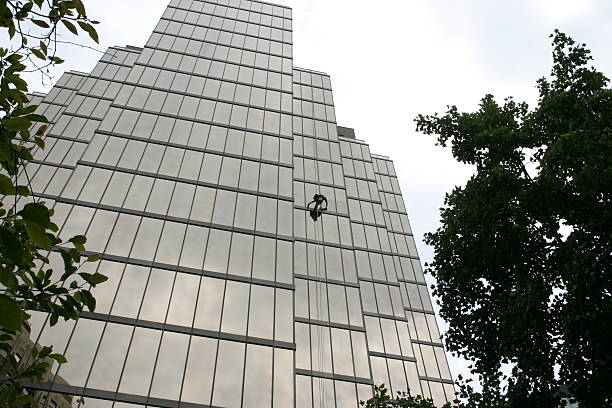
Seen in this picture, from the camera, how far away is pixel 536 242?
44.2 feet

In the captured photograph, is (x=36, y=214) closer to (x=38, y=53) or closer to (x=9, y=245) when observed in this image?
(x=9, y=245)

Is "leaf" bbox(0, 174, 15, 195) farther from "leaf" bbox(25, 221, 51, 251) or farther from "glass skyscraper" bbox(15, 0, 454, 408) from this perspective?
"glass skyscraper" bbox(15, 0, 454, 408)

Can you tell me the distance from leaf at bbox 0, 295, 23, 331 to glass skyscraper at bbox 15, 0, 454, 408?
16450mm

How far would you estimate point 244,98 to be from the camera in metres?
34.4

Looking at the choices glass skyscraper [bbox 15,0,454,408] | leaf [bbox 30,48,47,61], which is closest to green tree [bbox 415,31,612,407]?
glass skyscraper [bbox 15,0,454,408]

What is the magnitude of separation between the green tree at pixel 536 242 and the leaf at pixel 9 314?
11306 millimetres

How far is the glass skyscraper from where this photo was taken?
1809 centimetres

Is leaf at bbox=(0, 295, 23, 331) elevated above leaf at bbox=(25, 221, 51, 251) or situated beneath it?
situated beneath

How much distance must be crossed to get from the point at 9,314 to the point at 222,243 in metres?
21.9

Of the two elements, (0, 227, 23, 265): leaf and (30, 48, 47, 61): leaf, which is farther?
(30, 48, 47, 61): leaf

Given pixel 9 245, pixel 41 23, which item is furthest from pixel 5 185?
pixel 41 23

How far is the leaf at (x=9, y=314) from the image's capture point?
194 centimetres

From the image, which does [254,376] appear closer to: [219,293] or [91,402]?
[219,293]

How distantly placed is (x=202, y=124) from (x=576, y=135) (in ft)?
77.6
